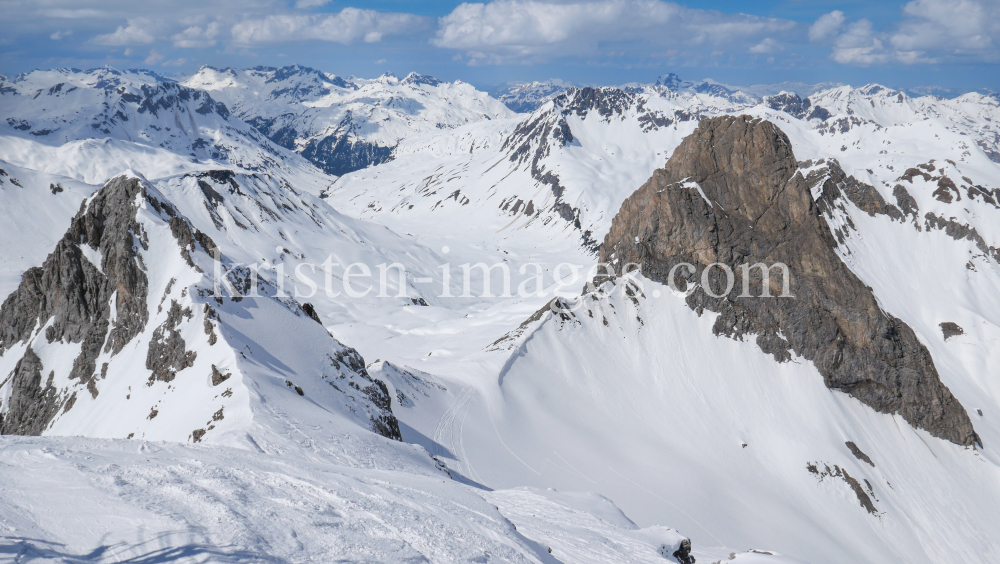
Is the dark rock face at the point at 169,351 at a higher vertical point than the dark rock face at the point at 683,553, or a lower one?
higher

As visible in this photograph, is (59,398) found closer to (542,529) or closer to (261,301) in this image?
(261,301)

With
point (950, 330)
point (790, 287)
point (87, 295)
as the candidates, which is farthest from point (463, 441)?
point (950, 330)

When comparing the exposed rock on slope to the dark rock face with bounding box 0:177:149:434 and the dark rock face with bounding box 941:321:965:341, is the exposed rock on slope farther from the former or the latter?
the dark rock face with bounding box 941:321:965:341

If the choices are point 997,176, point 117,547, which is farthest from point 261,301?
point 997,176

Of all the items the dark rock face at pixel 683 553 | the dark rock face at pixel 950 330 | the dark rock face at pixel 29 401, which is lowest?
the dark rock face at pixel 29 401

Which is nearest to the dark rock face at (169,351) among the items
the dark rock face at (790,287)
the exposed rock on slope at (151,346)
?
the exposed rock on slope at (151,346)

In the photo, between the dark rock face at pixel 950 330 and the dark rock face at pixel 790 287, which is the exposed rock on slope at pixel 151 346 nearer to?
the dark rock face at pixel 790 287

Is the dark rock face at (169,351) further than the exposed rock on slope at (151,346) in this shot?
Yes

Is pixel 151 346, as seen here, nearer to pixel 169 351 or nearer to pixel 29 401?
pixel 169 351
